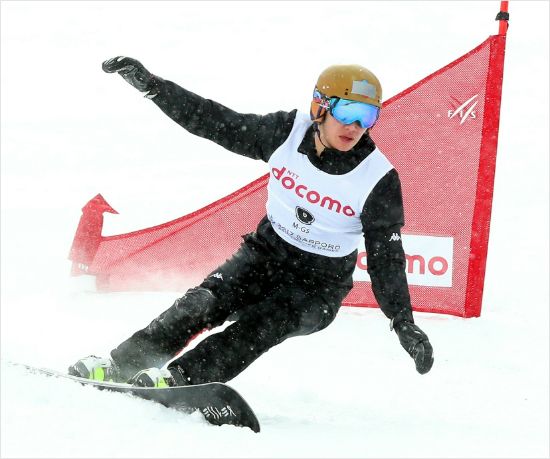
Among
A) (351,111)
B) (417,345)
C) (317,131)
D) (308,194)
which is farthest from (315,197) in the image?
(417,345)

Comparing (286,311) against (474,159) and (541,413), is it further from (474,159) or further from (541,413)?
(474,159)

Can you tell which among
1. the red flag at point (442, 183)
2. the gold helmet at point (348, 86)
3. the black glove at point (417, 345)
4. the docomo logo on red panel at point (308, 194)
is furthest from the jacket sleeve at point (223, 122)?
the red flag at point (442, 183)

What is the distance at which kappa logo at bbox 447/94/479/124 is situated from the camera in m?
6.60

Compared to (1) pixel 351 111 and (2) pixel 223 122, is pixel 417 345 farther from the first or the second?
(2) pixel 223 122

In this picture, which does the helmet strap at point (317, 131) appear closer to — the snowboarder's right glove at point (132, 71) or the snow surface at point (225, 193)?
the snowboarder's right glove at point (132, 71)

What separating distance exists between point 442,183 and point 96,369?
371 cm

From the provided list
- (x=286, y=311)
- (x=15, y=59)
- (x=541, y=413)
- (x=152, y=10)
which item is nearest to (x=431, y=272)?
(x=541, y=413)

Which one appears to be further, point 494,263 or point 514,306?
point 494,263

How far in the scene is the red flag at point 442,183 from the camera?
6602 millimetres

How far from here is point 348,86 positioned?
155 inches

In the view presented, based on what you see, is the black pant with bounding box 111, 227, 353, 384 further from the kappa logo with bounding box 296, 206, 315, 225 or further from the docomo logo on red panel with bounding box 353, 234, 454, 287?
the docomo logo on red panel with bounding box 353, 234, 454, 287

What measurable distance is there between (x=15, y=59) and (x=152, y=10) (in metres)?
4.49

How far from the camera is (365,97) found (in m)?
3.93

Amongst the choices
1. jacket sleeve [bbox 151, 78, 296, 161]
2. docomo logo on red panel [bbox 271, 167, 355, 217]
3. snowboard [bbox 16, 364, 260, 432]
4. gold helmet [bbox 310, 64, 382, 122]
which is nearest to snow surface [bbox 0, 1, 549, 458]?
Result: snowboard [bbox 16, 364, 260, 432]
